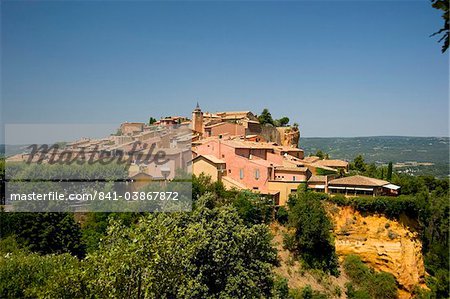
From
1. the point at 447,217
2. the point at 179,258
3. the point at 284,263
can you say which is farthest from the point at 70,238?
the point at 447,217

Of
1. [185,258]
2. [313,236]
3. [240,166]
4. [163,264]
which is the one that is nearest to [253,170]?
[240,166]

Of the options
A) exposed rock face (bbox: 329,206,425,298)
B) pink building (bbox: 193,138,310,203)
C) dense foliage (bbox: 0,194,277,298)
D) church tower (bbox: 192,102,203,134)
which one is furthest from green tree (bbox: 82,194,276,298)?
church tower (bbox: 192,102,203,134)

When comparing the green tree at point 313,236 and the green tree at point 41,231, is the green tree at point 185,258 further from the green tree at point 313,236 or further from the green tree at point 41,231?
the green tree at point 41,231

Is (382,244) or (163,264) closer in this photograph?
(163,264)

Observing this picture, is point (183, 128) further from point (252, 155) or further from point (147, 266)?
point (147, 266)

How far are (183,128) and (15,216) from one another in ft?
86.8

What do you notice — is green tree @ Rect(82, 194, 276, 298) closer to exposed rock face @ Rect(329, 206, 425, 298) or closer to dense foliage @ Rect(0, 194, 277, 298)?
dense foliage @ Rect(0, 194, 277, 298)

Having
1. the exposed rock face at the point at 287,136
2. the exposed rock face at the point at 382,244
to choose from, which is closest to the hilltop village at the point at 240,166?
the exposed rock face at the point at 382,244

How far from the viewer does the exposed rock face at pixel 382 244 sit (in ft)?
89.5

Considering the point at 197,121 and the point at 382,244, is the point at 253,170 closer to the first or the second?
Result: the point at 382,244

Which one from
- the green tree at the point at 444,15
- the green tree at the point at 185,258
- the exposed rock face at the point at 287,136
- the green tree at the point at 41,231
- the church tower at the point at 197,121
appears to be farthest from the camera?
the exposed rock face at the point at 287,136

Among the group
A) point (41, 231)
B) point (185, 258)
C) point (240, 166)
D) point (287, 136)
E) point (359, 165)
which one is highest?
point (287, 136)

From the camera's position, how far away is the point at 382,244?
91.1 ft

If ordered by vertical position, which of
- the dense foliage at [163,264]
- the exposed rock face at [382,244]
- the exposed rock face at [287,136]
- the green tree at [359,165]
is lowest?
the exposed rock face at [382,244]
